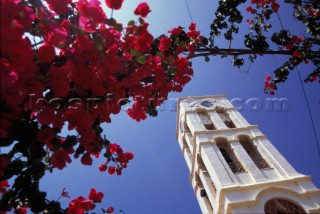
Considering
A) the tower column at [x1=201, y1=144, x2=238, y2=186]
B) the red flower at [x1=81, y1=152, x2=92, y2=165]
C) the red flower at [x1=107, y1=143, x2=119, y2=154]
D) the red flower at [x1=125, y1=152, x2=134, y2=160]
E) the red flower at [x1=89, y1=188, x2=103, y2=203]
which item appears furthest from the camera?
the tower column at [x1=201, y1=144, x2=238, y2=186]

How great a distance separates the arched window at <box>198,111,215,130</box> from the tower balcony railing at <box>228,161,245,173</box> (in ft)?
15.2

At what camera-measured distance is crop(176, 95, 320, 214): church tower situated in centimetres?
1298

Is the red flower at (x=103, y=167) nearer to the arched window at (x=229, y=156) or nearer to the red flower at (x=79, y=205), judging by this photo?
the red flower at (x=79, y=205)

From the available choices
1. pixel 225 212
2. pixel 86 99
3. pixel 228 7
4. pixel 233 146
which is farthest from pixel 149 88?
pixel 233 146

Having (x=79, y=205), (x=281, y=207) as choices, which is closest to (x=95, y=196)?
(x=79, y=205)

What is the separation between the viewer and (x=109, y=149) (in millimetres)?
4379

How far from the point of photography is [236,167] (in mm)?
15977

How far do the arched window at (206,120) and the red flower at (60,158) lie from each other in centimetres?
1825

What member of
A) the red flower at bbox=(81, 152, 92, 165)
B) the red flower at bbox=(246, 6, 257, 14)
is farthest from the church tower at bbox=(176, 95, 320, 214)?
the red flower at bbox=(81, 152, 92, 165)

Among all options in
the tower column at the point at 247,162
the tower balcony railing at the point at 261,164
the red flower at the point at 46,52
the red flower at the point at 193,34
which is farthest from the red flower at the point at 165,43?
the tower balcony railing at the point at 261,164

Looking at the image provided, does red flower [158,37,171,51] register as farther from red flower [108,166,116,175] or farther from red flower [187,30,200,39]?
red flower [108,166,116,175]

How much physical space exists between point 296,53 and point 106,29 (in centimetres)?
412

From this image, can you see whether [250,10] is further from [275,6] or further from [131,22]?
[131,22]

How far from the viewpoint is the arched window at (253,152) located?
16.4m
